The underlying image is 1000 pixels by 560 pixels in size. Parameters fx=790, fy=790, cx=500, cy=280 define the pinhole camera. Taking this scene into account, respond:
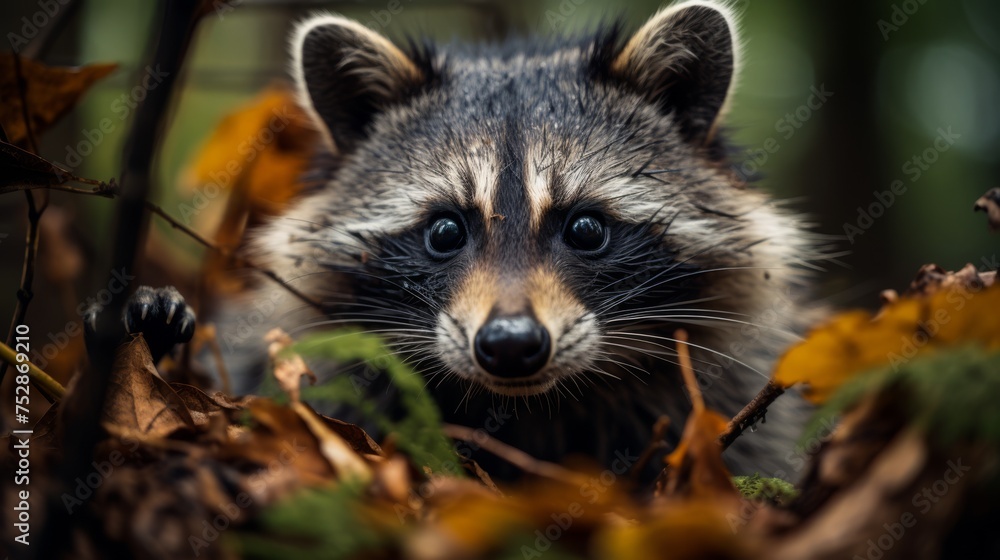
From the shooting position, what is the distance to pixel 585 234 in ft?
11.5

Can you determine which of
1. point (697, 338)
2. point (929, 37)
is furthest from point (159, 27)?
point (929, 37)

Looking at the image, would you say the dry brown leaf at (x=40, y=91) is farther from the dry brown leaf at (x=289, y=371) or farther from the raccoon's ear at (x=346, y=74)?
the dry brown leaf at (x=289, y=371)

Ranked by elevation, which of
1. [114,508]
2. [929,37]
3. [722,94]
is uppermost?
[929,37]

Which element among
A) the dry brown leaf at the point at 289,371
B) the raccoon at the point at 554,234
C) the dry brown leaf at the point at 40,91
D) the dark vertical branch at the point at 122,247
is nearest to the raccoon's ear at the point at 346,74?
the raccoon at the point at 554,234

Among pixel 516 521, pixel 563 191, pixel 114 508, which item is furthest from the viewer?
pixel 563 191

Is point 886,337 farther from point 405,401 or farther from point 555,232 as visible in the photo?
point 555,232

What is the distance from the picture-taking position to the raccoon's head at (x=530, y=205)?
10.6ft

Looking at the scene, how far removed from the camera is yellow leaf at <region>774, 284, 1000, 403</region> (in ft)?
6.50

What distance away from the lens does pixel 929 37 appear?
31.7 ft

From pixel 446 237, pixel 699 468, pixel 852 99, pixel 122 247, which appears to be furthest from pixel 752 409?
pixel 852 99

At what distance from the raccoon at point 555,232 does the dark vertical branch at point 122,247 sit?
4.63ft

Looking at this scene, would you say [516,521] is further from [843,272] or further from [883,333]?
[843,272]

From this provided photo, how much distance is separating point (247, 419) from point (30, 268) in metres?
1.10

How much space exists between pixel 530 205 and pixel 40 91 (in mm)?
2118
